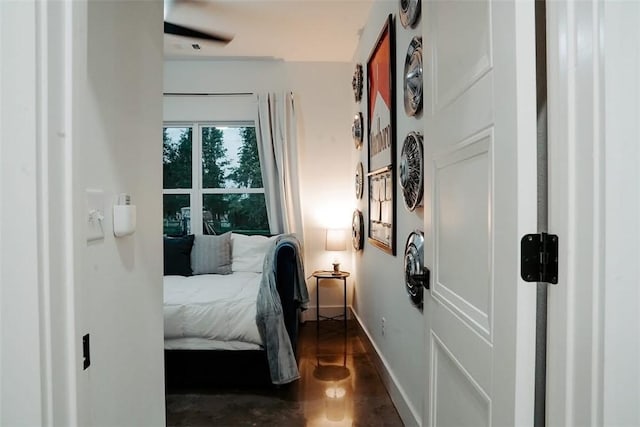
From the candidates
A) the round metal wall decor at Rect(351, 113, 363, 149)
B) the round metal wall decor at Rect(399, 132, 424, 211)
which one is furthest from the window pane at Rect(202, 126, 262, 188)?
the round metal wall decor at Rect(399, 132, 424, 211)

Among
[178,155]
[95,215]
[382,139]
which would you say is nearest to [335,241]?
[382,139]

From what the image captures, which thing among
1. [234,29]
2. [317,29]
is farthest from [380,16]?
[234,29]

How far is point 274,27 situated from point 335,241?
2175mm

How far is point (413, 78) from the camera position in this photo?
1948 millimetres

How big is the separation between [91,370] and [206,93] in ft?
13.0

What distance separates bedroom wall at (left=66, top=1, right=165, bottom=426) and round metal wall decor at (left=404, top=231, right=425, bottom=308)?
3.89 ft

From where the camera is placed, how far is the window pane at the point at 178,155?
4453 mm

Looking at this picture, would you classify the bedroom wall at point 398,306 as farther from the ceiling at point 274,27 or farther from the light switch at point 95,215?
the light switch at point 95,215

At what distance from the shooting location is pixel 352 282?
437cm

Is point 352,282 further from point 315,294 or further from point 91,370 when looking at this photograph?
point 91,370

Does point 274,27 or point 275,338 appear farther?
point 274,27

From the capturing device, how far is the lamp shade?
4086 millimetres
